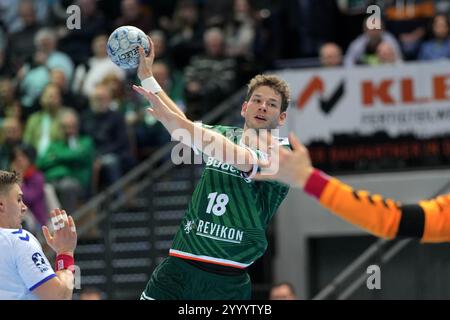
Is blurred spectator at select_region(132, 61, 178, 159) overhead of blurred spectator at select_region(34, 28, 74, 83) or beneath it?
beneath

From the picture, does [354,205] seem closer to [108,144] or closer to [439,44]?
[439,44]

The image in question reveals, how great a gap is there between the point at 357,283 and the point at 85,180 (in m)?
4.77

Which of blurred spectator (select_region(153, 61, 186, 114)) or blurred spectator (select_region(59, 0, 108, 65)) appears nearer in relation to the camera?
blurred spectator (select_region(153, 61, 186, 114))

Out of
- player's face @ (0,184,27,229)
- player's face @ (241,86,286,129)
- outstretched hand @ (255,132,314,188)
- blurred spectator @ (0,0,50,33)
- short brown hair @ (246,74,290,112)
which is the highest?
blurred spectator @ (0,0,50,33)

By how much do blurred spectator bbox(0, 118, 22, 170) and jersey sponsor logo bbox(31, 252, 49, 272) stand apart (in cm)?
997

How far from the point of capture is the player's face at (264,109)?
32.2 ft

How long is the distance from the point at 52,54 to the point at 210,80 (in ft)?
11.3

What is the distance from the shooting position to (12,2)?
945 inches

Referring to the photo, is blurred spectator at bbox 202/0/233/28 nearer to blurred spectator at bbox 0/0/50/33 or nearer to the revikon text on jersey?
blurred spectator at bbox 0/0/50/33

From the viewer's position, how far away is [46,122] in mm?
19094

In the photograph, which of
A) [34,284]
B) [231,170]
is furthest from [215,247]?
[34,284]

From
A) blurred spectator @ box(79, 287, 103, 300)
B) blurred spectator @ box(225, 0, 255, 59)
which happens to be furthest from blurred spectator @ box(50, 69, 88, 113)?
blurred spectator @ box(79, 287, 103, 300)

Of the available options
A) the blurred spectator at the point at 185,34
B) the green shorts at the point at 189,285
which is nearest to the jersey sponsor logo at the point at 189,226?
the green shorts at the point at 189,285

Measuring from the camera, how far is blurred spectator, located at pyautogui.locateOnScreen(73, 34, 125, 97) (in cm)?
1955
